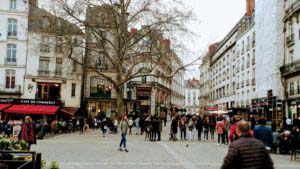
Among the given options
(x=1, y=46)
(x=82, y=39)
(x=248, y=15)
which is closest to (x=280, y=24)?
(x=248, y=15)

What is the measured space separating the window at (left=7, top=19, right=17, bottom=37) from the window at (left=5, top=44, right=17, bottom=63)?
1326mm

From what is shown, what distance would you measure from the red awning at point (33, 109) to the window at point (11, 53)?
10450 millimetres

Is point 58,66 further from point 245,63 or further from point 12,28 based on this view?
point 245,63

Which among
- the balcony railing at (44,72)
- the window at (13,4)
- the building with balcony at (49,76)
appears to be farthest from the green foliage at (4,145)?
the window at (13,4)

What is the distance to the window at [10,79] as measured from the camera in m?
46.2

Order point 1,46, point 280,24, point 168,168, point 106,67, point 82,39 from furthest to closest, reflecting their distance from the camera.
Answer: point 106,67
point 1,46
point 280,24
point 82,39
point 168,168

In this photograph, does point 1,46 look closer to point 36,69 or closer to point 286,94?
point 36,69

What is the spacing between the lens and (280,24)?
40188mm

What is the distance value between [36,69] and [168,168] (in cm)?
3722

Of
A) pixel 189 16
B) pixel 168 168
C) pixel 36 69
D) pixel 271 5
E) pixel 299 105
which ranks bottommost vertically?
pixel 168 168

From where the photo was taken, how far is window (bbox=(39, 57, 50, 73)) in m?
47.3

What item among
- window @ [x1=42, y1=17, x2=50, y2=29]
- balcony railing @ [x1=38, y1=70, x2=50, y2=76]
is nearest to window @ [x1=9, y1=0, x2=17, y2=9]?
balcony railing @ [x1=38, y1=70, x2=50, y2=76]

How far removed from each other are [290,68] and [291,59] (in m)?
1.93

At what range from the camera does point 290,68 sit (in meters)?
37.2
